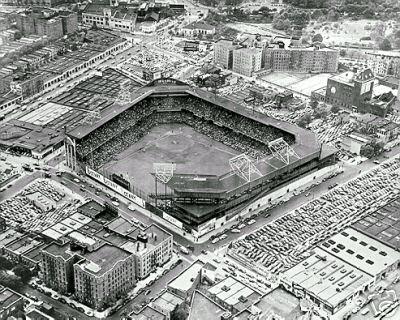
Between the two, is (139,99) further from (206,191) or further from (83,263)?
(83,263)

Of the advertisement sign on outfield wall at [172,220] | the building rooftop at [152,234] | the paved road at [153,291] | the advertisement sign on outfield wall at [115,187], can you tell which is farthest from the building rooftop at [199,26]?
the paved road at [153,291]

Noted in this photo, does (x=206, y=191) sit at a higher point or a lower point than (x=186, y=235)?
higher

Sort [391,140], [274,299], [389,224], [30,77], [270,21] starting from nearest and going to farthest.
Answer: [274,299]
[389,224]
[391,140]
[30,77]
[270,21]

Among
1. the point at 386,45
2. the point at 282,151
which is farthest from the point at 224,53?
the point at 282,151

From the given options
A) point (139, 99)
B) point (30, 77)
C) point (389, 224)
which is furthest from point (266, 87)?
point (389, 224)

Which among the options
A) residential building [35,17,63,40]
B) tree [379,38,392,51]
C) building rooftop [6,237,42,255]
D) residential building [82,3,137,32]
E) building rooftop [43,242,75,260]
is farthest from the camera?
residential building [82,3,137,32]

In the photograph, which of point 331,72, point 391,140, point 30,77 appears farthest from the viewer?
point 331,72

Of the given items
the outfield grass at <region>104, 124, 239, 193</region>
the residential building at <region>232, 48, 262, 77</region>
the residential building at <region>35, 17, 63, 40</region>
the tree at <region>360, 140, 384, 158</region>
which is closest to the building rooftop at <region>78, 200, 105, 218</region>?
the outfield grass at <region>104, 124, 239, 193</region>

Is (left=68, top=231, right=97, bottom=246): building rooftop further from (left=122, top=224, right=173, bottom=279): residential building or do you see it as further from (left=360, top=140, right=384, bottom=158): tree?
(left=360, top=140, right=384, bottom=158): tree
